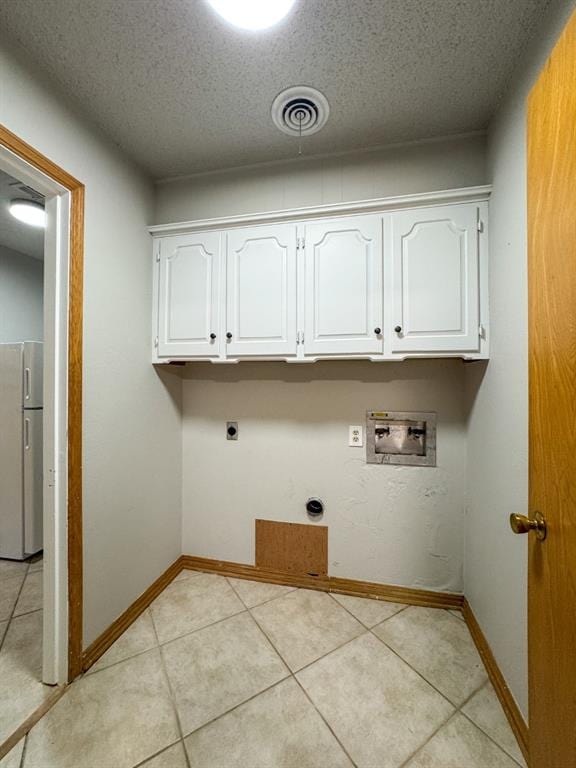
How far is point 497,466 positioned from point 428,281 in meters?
0.91

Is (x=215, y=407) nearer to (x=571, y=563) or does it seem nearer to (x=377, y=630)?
(x=377, y=630)

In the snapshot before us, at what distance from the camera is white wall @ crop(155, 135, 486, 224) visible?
1.69 m

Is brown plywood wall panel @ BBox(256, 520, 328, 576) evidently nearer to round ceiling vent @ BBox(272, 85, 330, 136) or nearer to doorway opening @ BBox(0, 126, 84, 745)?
doorway opening @ BBox(0, 126, 84, 745)

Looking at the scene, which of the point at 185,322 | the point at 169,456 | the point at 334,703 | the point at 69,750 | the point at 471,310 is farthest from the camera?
the point at 169,456

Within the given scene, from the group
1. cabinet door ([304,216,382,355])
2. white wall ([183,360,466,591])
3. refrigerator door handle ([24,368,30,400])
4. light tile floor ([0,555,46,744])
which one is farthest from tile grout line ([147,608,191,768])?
refrigerator door handle ([24,368,30,400])

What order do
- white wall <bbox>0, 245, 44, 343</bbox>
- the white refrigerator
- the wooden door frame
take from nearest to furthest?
the wooden door frame
the white refrigerator
white wall <bbox>0, 245, 44, 343</bbox>

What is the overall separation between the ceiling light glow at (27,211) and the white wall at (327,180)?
93cm

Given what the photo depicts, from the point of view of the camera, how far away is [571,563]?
0.69 meters

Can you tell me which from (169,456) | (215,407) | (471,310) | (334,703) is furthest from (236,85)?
(334,703)

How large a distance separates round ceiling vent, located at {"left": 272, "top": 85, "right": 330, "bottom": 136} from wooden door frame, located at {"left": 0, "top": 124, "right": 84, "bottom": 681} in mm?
980

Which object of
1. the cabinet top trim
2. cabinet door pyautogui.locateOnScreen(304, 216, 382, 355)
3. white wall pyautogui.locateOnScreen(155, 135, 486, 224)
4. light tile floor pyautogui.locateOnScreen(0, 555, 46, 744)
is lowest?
light tile floor pyautogui.locateOnScreen(0, 555, 46, 744)

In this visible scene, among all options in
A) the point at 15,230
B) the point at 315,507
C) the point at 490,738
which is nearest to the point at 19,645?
the point at 315,507

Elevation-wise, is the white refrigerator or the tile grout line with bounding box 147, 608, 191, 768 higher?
the white refrigerator

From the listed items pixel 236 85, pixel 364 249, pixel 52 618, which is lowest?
pixel 52 618
